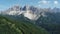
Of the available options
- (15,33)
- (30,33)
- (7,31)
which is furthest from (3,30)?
(30,33)

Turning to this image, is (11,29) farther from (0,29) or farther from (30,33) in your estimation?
(30,33)

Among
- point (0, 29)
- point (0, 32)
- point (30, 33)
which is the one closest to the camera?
point (0, 32)

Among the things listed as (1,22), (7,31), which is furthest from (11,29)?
(1,22)

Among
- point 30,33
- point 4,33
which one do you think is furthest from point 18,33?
point 30,33

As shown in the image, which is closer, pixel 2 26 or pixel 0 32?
pixel 0 32

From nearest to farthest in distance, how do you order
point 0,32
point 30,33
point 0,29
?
1. point 0,32
2. point 0,29
3. point 30,33

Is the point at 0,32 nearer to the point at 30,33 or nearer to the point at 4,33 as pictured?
the point at 4,33

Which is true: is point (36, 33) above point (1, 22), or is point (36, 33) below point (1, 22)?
below

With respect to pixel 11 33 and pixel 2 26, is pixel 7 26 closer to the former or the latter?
pixel 2 26
